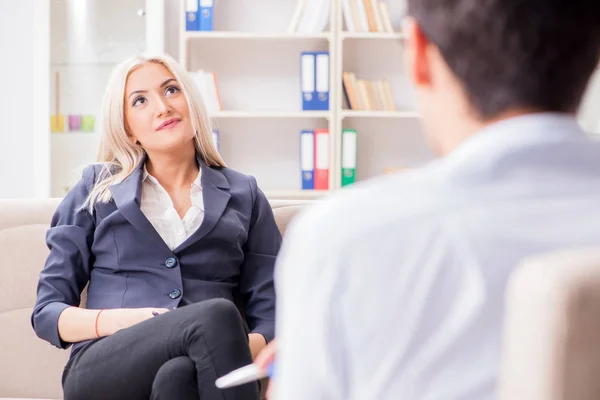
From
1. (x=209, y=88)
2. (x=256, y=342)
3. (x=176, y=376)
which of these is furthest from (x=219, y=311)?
(x=209, y=88)

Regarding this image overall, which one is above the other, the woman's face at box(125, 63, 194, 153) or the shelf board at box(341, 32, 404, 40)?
the shelf board at box(341, 32, 404, 40)

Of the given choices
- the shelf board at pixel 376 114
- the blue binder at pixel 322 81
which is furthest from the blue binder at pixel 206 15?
the shelf board at pixel 376 114

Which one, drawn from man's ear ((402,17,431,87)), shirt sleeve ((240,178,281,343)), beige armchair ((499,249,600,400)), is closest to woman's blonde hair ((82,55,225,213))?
shirt sleeve ((240,178,281,343))

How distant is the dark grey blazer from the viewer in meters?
2.03

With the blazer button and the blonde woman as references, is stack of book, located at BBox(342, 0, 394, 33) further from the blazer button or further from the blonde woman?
the blazer button

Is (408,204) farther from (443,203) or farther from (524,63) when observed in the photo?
(524,63)

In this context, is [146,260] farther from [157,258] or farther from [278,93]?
[278,93]

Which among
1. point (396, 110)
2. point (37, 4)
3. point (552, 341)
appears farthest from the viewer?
point (396, 110)

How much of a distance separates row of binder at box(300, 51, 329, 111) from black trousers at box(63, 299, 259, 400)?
292cm

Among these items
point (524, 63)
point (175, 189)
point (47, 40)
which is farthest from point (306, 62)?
point (524, 63)

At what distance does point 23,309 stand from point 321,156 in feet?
8.89

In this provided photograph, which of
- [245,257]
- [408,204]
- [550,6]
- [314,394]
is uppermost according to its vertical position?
[550,6]

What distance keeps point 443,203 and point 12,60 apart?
474cm

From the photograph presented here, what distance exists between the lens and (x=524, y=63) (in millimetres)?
616
